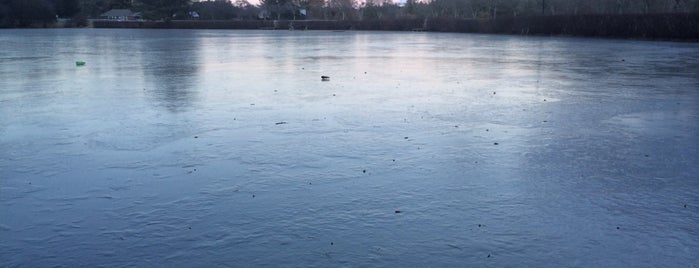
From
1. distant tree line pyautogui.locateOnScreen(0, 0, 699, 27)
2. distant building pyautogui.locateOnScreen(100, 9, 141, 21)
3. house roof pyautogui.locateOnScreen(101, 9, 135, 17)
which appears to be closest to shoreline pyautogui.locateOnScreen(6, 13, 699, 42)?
distant tree line pyautogui.locateOnScreen(0, 0, 699, 27)

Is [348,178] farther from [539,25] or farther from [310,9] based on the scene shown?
[310,9]

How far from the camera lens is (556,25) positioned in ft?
130

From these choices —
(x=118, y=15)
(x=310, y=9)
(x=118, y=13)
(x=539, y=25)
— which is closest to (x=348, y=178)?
(x=539, y=25)

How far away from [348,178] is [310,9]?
92.3 m

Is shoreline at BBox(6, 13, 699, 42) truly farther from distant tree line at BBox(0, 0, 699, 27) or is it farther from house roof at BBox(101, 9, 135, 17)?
house roof at BBox(101, 9, 135, 17)

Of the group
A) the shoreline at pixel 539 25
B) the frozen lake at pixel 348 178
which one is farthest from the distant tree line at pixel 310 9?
the frozen lake at pixel 348 178

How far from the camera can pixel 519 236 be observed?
356 centimetres

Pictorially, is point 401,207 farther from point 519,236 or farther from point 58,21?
point 58,21

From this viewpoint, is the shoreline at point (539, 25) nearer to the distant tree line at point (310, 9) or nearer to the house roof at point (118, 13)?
the distant tree line at point (310, 9)

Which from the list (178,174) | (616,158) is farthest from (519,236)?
(178,174)

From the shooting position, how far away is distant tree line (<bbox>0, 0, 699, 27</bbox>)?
1998 inches

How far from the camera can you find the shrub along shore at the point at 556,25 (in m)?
29.9

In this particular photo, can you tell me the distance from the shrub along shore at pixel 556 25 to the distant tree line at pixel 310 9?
3165mm

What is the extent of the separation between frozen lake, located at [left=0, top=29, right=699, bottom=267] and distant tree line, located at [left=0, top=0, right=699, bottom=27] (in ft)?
127
